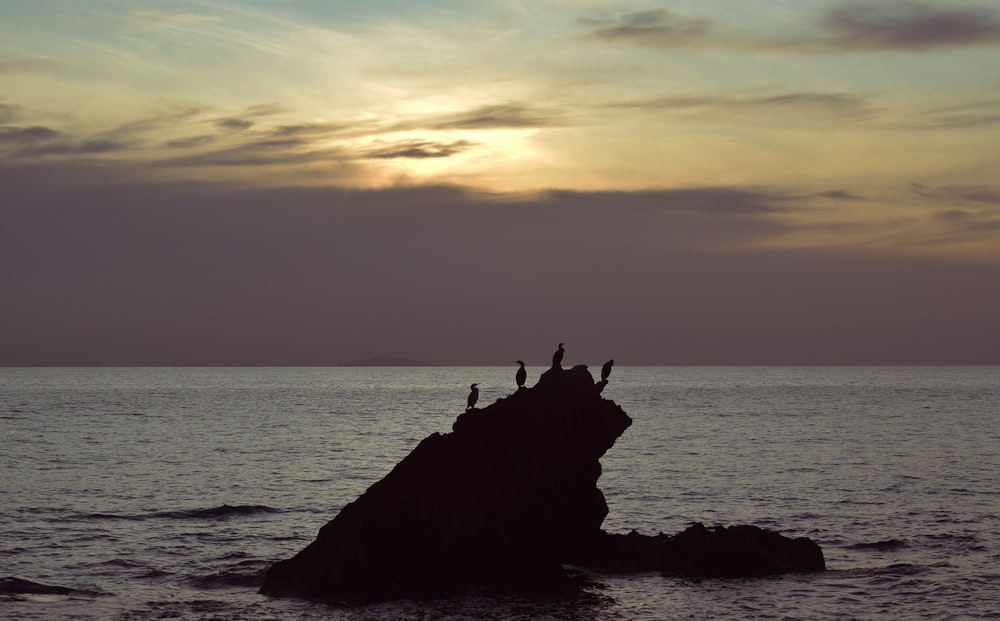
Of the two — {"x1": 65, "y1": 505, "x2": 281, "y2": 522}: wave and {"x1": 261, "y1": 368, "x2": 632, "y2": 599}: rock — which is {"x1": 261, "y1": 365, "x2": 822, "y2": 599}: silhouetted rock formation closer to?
{"x1": 261, "y1": 368, "x2": 632, "y2": 599}: rock

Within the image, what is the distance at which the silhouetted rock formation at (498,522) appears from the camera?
122ft

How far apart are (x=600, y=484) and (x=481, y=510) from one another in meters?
35.3

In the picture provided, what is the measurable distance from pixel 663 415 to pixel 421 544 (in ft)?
419

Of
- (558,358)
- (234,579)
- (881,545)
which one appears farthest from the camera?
(881,545)

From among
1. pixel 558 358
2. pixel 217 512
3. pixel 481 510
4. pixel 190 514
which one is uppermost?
pixel 558 358

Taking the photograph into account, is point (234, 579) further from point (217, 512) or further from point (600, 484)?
point (600, 484)

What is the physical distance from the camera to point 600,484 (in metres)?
72.1

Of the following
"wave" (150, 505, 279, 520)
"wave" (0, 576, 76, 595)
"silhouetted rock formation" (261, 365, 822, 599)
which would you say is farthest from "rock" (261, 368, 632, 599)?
"wave" (150, 505, 279, 520)

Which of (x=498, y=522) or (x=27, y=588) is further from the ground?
(x=498, y=522)

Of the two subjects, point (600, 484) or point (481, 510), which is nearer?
point (481, 510)

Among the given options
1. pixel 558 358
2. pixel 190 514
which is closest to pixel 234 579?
pixel 558 358

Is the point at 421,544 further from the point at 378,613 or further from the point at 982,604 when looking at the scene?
the point at 982,604

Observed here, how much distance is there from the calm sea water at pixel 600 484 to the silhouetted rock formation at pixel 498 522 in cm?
173

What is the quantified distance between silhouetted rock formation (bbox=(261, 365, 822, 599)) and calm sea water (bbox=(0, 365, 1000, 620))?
1.73 meters
